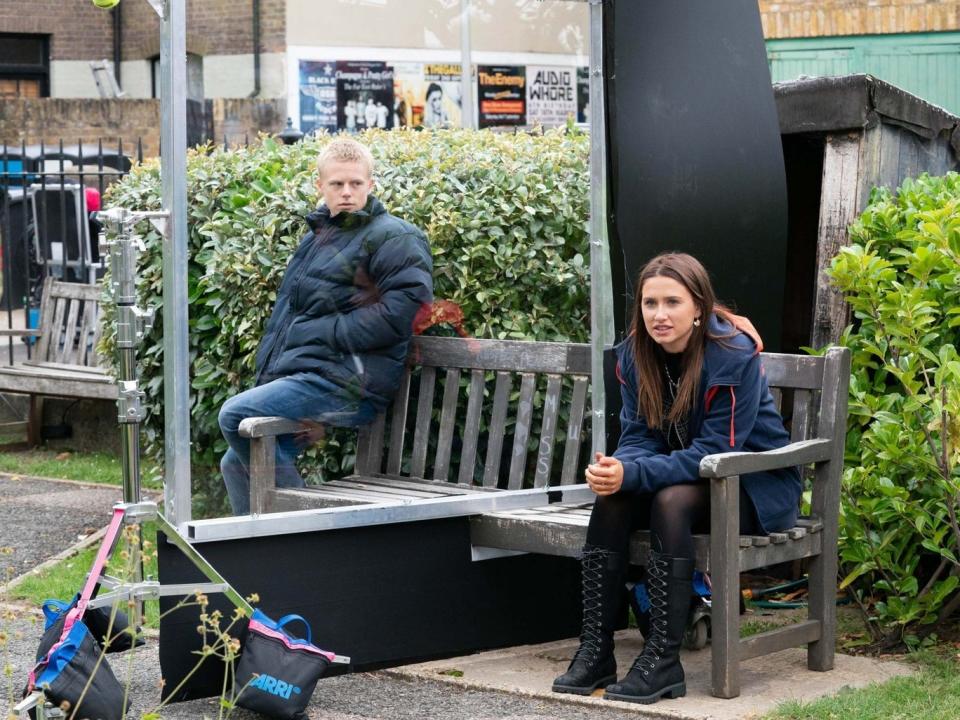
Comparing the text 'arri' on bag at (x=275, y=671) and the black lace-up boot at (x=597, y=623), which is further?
the black lace-up boot at (x=597, y=623)

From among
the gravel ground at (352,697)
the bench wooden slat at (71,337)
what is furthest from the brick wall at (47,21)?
the gravel ground at (352,697)

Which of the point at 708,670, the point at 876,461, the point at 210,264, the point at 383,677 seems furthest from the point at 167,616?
the point at 876,461

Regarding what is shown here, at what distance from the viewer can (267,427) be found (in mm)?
4770

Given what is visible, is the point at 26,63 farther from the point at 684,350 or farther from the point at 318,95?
the point at 684,350

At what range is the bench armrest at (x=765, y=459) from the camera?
4312 millimetres

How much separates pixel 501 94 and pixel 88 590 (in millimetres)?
2081

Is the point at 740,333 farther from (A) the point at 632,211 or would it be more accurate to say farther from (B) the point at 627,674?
(B) the point at 627,674

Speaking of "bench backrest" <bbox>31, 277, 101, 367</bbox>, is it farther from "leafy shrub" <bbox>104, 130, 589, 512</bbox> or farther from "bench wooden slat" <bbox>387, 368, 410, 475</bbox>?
"bench wooden slat" <bbox>387, 368, 410, 475</bbox>

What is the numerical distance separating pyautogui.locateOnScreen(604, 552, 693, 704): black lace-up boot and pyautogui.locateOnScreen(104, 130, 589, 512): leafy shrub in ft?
3.52

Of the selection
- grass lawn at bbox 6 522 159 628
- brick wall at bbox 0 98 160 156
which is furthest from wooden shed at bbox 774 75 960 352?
brick wall at bbox 0 98 160 156

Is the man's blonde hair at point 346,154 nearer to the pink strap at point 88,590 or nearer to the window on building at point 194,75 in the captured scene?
the window on building at point 194,75

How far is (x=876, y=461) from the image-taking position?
493 centimetres

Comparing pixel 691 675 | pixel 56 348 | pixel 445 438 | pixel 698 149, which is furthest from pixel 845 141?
pixel 56 348

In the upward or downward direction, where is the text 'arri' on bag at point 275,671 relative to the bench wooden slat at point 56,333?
downward
